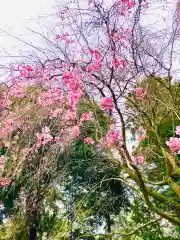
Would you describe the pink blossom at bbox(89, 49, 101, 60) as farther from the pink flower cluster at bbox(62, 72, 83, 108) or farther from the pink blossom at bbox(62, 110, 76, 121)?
the pink blossom at bbox(62, 110, 76, 121)

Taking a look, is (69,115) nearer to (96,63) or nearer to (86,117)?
(86,117)

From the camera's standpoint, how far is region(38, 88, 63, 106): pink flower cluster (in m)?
4.62

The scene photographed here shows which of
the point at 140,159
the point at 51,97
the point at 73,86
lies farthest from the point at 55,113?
the point at 140,159

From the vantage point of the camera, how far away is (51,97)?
4.76 m

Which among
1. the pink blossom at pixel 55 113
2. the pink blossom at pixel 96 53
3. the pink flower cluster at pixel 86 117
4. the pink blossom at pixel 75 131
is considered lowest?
the pink blossom at pixel 75 131

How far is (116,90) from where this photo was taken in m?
4.39

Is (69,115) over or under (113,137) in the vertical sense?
over

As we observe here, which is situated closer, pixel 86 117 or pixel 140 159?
pixel 86 117

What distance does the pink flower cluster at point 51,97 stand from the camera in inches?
182

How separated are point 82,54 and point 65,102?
0.71 metres

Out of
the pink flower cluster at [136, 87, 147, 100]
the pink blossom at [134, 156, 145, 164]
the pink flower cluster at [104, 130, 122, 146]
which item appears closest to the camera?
the pink flower cluster at [104, 130, 122, 146]

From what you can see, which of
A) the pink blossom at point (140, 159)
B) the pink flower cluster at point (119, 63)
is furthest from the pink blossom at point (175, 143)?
the pink blossom at point (140, 159)

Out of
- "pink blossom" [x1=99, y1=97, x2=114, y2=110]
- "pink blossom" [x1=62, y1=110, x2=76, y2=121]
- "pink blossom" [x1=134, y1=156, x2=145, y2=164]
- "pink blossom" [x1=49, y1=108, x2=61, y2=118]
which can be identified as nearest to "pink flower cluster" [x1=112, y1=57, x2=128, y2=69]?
"pink blossom" [x1=99, y1=97, x2=114, y2=110]

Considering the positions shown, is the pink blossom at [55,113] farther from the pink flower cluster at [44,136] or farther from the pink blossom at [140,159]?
the pink blossom at [140,159]
